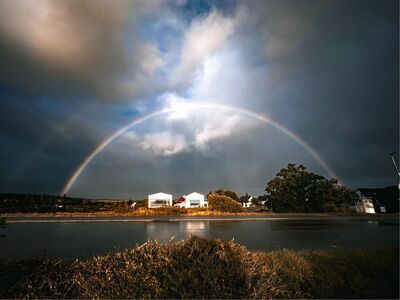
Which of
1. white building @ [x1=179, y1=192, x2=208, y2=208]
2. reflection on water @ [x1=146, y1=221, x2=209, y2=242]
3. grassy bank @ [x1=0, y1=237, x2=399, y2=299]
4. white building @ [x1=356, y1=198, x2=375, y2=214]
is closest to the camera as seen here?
grassy bank @ [x1=0, y1=237, x2=399, y2=299]

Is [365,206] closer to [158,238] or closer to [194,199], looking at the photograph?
[194,199]

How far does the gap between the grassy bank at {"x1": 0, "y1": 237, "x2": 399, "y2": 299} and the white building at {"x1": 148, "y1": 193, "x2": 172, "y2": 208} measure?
5780 cm

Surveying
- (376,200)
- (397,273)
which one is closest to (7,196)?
(397,273)

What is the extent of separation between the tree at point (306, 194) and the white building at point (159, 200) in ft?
85.8

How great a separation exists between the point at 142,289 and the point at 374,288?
4.75 meters

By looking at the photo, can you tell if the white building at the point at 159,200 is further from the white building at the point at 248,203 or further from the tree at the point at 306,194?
the white building at the point at 248,203

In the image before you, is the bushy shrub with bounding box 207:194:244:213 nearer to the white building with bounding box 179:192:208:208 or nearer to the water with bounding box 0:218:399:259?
the white building with bounding box 179:192:208:208

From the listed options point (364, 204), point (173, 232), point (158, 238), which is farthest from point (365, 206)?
point (158, 238)

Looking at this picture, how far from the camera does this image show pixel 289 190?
57.1 m

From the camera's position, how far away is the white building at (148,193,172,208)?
202 ft

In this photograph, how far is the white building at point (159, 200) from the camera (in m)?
61.6

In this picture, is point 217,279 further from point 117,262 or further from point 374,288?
point 374,288

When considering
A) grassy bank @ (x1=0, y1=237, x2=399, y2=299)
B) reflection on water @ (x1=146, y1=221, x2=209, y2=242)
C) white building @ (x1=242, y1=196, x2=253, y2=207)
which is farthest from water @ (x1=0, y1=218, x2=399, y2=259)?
white building @ (x1=242, y1=196, x2=253, y2=207)

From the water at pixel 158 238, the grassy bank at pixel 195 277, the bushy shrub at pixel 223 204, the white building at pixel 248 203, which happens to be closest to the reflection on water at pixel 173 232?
the water at pixel 158 238
